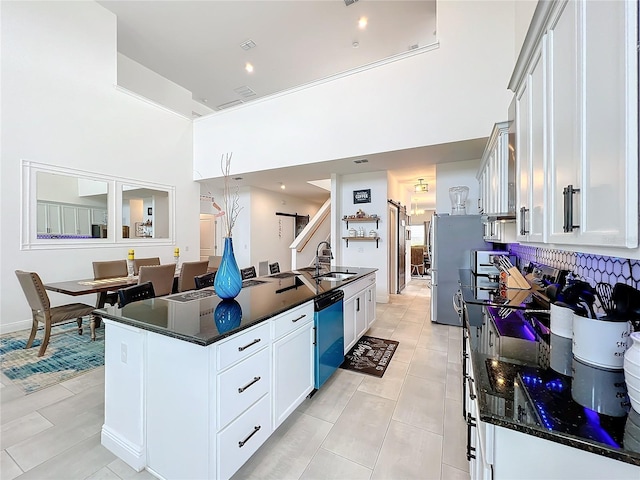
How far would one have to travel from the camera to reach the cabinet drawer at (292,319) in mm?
1762

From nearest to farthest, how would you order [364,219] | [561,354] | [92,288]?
[561,354] < [92,288] < [364,219]

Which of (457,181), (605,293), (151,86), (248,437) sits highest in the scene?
(151,86)

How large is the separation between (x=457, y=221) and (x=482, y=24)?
2.61 m

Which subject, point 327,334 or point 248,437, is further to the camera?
point 327,334

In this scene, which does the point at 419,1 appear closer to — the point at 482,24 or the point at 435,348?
the point at 482,24

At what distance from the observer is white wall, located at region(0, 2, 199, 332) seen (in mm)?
3875

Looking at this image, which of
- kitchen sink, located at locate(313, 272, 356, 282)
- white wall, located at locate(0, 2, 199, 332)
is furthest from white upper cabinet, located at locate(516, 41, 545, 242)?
white wall, located at locate(0, 2, 199, 332)

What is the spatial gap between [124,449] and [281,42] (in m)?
6.82

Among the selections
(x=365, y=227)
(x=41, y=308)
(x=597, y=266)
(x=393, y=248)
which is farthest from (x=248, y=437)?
(x=393, y=248)

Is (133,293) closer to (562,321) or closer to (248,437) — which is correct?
(248,437)

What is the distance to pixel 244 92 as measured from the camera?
761 centimetres

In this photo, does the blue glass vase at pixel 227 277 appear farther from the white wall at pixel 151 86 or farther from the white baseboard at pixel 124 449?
the white wall at pixel 151 86

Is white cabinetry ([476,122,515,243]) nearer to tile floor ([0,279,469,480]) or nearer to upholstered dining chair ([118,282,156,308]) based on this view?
tile floor ([0,279,469,480])

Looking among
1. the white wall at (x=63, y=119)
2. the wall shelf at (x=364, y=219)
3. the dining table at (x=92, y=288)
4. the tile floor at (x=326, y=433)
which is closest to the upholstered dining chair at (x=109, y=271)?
the dining table at (x=92, y=288)
